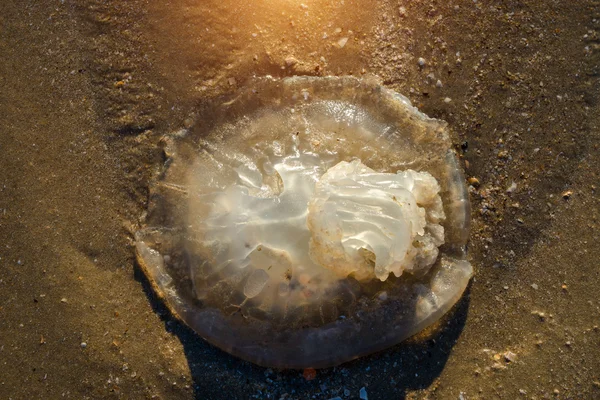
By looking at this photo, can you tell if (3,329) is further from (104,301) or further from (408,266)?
(408,266)

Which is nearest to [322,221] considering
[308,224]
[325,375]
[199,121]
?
[308,224]

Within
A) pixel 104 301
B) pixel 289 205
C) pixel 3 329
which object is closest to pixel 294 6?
pixel 289 205

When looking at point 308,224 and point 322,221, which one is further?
point 308,224

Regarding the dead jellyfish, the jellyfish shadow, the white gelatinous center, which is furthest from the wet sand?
the white gelatinous center

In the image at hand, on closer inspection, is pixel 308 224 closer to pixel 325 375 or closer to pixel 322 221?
pixel 322 221

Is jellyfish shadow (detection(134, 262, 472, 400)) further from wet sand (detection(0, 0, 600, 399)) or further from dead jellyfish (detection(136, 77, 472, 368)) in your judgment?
dead jellyfish (detection(136, 77, 472, 368))
